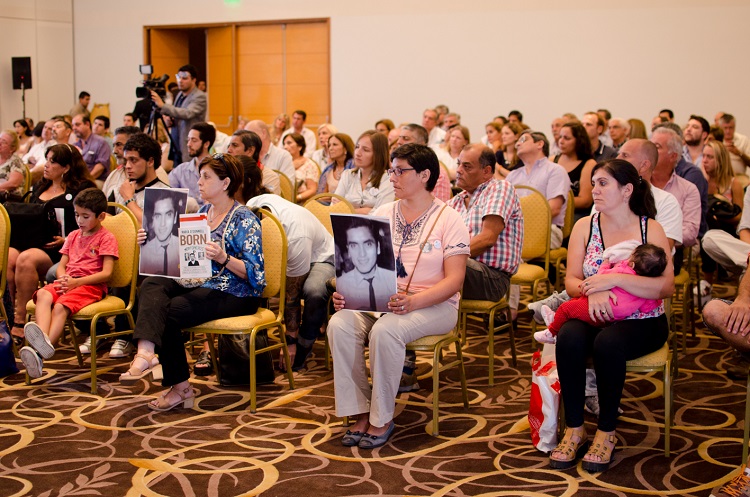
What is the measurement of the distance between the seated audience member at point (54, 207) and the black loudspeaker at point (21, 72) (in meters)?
9.50

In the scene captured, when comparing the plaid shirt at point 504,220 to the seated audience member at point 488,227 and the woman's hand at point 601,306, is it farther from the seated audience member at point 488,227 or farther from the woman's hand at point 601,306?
the woman's hand at point 601,306

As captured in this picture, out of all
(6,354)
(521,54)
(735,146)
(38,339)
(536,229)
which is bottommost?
(6,354)

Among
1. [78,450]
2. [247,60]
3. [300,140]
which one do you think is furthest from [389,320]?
[247,60]

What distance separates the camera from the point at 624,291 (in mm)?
3221

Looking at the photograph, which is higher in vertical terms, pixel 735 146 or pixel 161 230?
pixel 735 146

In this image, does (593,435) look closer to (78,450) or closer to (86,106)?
(78,450)

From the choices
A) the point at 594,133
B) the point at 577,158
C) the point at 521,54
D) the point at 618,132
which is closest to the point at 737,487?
the point at 577,158

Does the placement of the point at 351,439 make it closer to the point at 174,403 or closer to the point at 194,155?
the point at 174,403

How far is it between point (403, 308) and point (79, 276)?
2.03m

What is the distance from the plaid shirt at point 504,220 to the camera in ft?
14.4

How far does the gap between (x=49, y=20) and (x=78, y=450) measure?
41.9ft

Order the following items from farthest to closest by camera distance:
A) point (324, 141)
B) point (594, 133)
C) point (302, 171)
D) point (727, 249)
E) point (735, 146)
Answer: point (735, 146), point (324, 141), point (302, 171), point (594, 133), point (727, 249)

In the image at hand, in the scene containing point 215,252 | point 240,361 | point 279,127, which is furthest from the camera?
point 279,127

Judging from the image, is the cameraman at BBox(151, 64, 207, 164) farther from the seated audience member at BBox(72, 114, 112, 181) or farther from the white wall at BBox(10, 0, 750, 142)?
the white wall at BBox(10, 0, 750, 142)
